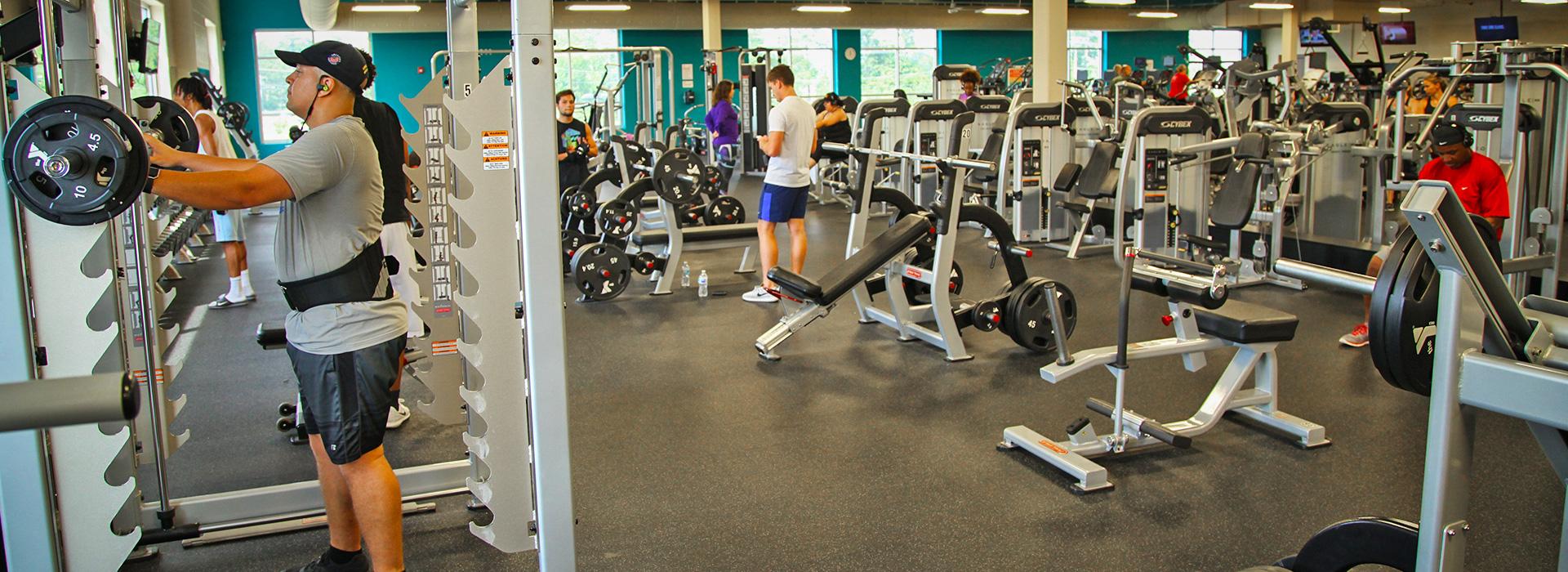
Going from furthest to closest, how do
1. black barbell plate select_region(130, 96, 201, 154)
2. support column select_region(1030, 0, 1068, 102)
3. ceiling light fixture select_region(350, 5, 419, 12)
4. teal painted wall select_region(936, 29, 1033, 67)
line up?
teal painted wall select_region(936, 29, 1033, 67) < ceiling light fixture select_region(350, 5, 419, 12) < support column select_region(1030, 0, 1068, 102) < black barbell plate select_region(130, 96, 201, 154)

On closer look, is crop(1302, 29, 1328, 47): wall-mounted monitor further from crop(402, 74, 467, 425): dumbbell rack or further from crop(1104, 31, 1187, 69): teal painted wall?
crop(1104, 31, 1187, 69): teal painted wall

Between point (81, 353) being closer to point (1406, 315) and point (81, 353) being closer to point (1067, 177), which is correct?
point (1406, 315)

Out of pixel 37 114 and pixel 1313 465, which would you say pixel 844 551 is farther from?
pixel 37 114

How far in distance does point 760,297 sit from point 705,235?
66 cm

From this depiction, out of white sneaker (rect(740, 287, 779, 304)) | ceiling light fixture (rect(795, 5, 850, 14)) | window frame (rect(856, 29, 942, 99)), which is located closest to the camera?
white sneaker (rect(740, 287, 779, 304))

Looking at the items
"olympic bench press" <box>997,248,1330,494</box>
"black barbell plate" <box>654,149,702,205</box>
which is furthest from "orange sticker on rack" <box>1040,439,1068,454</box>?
"black barbell plate" <box>654,149,702,205</box>

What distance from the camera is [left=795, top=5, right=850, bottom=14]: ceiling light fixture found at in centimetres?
1853

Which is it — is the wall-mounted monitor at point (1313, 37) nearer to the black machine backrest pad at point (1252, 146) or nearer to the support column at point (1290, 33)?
the black machine backrest pad at point (1252, 146)

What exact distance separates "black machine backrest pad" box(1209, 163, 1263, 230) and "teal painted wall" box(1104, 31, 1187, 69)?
16.2 meters

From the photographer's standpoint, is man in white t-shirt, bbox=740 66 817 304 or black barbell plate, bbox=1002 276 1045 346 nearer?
black barbell plate, bbox=1002 276 1045 346

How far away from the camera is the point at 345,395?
2.47 m

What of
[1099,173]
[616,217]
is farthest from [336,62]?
[1099,173]

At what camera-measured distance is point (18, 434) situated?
2.29 m

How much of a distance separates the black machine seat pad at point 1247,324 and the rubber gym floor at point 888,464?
40 cm
